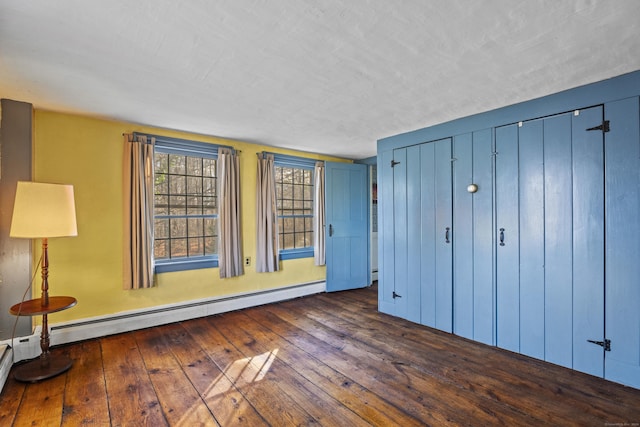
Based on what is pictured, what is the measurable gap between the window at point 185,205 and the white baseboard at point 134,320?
0.52 meters

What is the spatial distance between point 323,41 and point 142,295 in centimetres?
341

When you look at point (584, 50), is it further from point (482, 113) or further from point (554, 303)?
point (554, 303)

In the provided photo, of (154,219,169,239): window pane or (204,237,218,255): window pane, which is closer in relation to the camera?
(154,219,169,239): window pane

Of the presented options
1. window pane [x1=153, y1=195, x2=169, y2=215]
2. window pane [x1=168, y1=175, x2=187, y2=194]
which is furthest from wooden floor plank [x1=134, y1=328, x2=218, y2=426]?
window pane [x1=168, y1=175, x2=187, y2=194]

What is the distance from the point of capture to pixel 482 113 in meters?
3.10

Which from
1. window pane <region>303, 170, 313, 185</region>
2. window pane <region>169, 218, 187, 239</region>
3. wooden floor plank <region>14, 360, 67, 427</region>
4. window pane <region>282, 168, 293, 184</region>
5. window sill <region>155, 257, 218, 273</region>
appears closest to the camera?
wooden floor plank <region>14, 360, 67, 427</region>

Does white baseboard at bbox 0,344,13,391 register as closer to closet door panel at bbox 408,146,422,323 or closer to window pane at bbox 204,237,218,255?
window pane at bbox 204,237,218,255

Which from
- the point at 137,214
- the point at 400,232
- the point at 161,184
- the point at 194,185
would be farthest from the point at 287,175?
the point at 137,214

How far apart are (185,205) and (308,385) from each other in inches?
109

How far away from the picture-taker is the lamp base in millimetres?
2383

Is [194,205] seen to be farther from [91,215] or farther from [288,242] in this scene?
[288,242]

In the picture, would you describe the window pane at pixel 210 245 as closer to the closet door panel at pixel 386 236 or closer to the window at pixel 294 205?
the window at pixel 294 205

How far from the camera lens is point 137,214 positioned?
3.42m

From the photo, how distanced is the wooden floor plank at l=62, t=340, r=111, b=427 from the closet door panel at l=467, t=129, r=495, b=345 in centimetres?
332
